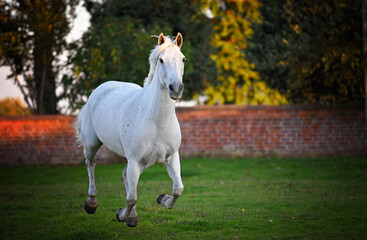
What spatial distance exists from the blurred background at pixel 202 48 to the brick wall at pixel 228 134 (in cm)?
74

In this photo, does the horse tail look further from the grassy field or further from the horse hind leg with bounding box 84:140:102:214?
the grassy field

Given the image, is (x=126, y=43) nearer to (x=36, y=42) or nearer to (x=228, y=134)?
(x=36, y=42)

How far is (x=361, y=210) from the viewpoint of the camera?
7.70 metres

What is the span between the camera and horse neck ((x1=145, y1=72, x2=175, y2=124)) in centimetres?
567

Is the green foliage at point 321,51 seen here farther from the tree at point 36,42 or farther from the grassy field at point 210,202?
the tree at point 36,42

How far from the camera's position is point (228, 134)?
15445mm

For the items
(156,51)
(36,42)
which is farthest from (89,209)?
(36,42)

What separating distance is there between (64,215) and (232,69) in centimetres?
1487

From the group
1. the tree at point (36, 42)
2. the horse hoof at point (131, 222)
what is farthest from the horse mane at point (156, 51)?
the tree at point (36, 42)

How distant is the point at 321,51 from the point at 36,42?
9.22 meters

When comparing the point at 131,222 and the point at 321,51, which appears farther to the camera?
the point at 321,51

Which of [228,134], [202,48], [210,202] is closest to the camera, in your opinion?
[210,202]

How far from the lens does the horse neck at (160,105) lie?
5672 millimetres

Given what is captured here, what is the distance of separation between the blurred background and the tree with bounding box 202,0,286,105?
45 mm
